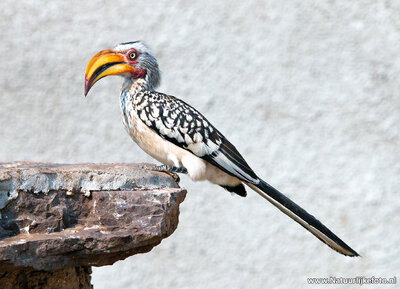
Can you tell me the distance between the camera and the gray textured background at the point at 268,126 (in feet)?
15.2

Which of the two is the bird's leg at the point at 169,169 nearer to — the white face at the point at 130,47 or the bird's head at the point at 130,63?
the bird's head at the point at 130,63

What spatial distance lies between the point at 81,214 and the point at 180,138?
2.53ft

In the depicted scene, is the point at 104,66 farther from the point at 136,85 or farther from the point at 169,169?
the point at 169,169

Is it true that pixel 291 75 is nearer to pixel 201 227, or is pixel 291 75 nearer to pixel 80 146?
pixel 201 227

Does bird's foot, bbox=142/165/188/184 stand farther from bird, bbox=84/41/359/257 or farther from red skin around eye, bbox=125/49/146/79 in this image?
red skin around eye, bbox=125/49/146/79

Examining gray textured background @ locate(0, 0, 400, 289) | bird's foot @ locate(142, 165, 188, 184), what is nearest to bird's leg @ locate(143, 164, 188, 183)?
bird's foot @ locate(142, 165, 188, 184)

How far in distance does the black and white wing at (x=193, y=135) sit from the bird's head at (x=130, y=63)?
6.7 inches

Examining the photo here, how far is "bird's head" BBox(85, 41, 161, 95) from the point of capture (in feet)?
10.1

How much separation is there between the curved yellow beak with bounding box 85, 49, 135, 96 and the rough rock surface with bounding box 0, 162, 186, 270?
60 cm

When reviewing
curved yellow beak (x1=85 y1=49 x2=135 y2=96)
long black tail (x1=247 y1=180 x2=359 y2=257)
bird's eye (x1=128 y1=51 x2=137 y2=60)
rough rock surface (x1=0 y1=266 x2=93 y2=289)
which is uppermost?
bird's eye (x1=128 y1=51 x2=137 y2=60)

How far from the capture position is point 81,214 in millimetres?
2348

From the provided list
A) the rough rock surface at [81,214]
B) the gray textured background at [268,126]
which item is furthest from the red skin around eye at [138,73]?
the gray textured background at [268,126]

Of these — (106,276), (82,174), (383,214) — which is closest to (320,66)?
(383,214)

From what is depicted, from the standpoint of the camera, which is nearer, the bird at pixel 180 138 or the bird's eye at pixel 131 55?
the bird at pixel 180 138
